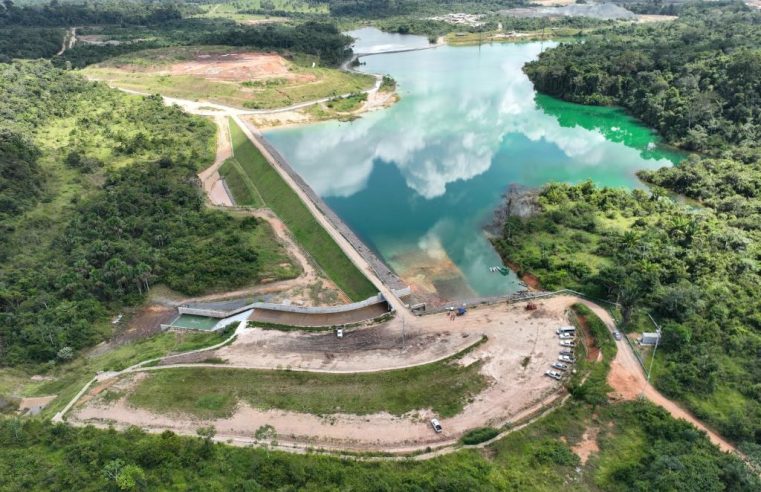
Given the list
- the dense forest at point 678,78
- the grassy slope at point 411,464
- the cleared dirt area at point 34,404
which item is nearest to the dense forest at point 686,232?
the dense forest at point 678,78

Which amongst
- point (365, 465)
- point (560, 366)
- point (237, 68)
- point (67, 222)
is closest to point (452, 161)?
point (560, 366)

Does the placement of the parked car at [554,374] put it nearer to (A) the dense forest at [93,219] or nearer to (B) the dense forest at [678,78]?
(A) the dense forest at [93,219]

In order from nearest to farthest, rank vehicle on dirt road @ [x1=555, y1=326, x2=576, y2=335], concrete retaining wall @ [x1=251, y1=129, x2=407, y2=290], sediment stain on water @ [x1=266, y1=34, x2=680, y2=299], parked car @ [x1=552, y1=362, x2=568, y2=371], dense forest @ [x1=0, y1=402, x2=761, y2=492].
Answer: dense forest @ [x1=0, y1=402, x2=761, y2=492] → parked car @ [x1=552, y1=362, x2=568, y2=371] → vehicle on dirt road @ [x1=555, y1=326, x2=576, y2=335] → concrete retaining wall @ [x1=251, y1=129, x2=407, y2=290] → sediment stain on water @ [x1=266, y1=34, x2=680, y2=299]

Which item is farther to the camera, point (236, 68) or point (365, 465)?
point (236, 68)

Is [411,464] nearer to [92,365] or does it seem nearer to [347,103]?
[92,365]

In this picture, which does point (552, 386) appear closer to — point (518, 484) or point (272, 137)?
point (518, 484)

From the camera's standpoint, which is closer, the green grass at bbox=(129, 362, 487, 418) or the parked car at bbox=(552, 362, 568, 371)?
the green grass at bbox=(129, 362, 487, 418)

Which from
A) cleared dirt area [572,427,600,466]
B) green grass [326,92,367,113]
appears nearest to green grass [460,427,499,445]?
cleared dirt area [572,427,600,466]

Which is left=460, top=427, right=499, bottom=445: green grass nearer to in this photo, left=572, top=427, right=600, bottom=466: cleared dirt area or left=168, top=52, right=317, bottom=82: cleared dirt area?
left=572, top=427, right=600, bottom=466: cleared dirt area
